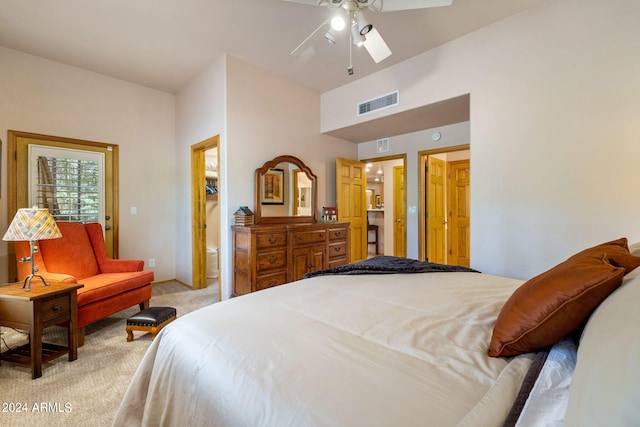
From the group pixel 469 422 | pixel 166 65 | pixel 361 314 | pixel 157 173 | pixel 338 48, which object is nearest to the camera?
pixel 469 422

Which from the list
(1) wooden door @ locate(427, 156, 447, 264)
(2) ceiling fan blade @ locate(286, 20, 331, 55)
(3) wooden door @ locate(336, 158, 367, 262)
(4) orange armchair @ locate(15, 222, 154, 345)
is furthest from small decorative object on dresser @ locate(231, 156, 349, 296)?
(2) ceiling fan blade @ locate(286, 20, 331, 55)

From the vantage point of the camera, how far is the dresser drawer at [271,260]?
123 inches

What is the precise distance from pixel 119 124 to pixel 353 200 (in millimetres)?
3624

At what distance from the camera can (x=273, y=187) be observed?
3680 millimetres

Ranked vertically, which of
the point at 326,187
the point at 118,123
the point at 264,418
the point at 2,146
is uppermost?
the point at 118,123

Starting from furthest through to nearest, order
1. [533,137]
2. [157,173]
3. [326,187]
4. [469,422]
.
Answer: [326,187], [157,173], [533,137], [469,422]

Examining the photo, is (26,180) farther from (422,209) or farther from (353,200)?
(422,209)

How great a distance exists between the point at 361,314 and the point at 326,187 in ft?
11.3

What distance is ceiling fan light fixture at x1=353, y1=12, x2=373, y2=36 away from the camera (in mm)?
1914

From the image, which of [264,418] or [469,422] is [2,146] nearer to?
[264,418]

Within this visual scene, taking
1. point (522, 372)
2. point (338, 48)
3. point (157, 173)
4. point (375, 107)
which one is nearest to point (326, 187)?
point (375, 107)

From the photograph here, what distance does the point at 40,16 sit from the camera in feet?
8.41

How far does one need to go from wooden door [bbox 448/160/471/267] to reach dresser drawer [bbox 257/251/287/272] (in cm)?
345

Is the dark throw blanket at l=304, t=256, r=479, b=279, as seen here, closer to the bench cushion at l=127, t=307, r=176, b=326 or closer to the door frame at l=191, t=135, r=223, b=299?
the bench cushion at l=127, t=307, r=176, b=326
